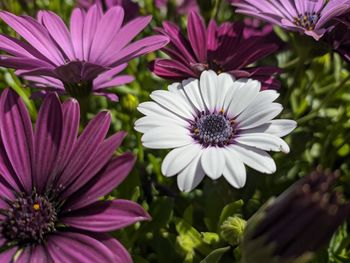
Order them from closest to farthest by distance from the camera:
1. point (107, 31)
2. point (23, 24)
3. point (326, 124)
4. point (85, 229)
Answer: point (85, 229)
point (23, 24)
point (107, 31)
point (326, 124)

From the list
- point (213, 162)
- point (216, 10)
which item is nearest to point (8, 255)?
point (213, 162)

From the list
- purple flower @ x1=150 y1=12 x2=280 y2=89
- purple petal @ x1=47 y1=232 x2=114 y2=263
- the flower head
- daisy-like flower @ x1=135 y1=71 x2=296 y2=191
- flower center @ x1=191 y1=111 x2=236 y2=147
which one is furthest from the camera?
purple flower @ x1=150 y1=12 x2=280 y2=89

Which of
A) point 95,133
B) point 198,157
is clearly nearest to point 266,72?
point 198,157

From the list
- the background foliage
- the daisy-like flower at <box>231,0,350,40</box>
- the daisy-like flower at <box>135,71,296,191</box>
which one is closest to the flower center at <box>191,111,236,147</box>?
the daisy-like flower at <box>135,71,296,191</box>

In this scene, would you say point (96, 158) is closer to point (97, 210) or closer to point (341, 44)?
point (97, 210)

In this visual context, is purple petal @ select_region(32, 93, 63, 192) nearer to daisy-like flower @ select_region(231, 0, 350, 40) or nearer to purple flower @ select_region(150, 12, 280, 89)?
purple flower @ select_region(150, 12, 280, 89)

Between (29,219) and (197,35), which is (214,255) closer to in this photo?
(29,219)
